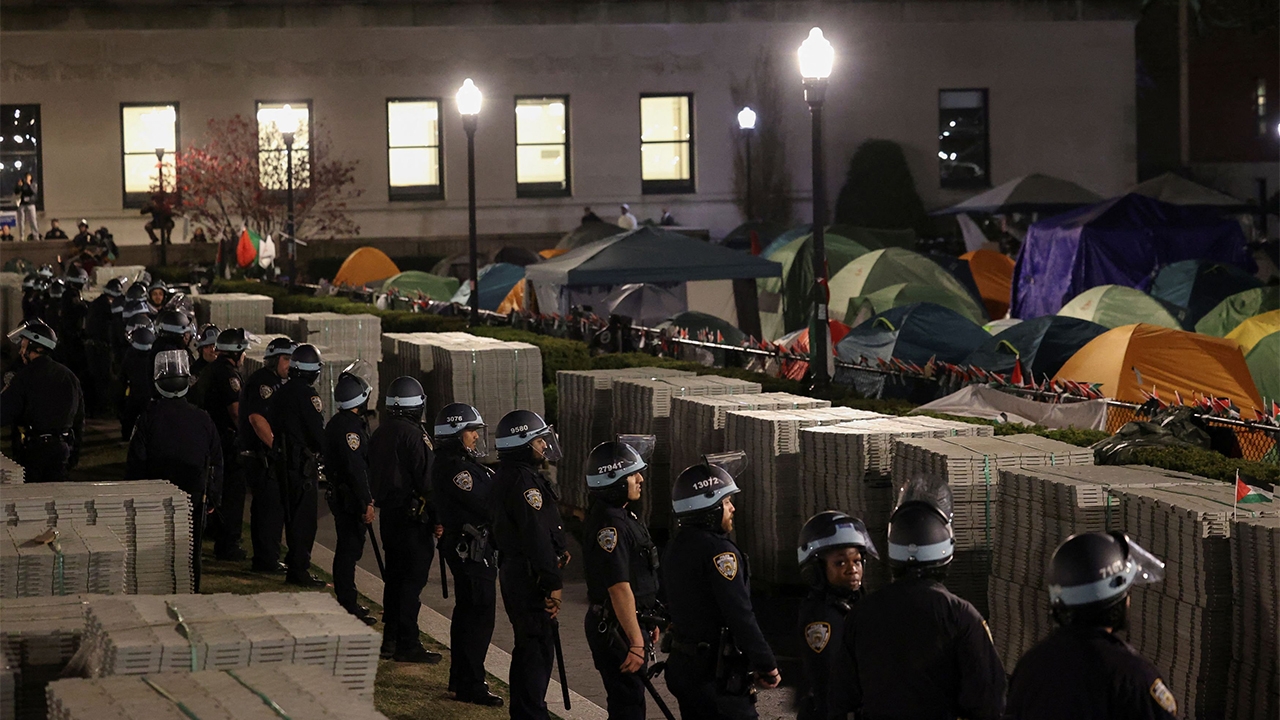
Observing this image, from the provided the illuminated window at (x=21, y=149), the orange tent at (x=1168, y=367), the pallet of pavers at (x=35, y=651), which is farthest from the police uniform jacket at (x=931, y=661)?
the illuminated window at (x=21, y=149)

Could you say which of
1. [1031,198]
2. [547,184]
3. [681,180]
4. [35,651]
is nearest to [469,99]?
[35,651]

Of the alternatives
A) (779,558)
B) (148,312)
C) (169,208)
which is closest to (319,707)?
(779,558)

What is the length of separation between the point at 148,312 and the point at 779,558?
41.4ft

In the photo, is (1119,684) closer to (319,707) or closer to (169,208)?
(319,707)

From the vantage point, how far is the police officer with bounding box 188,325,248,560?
1459 cm

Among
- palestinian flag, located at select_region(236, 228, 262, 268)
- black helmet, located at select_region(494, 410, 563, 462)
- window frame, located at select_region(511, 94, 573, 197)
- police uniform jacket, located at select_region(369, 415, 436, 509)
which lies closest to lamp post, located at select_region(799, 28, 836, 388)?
police uniform jacket, located at select_region(369, 415, 436, 509)

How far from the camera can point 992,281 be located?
3788 cm

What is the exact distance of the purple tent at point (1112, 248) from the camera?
34.3 metres

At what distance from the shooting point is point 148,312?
2228 cm

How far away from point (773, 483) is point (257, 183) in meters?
36.0

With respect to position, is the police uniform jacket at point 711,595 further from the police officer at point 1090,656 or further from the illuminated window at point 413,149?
the illuminated window at point 413,149

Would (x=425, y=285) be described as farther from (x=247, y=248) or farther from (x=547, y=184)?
(x=547, y=184)

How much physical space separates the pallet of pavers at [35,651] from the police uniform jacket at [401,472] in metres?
4.20

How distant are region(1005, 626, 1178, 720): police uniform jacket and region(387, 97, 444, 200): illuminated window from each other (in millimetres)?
45933
